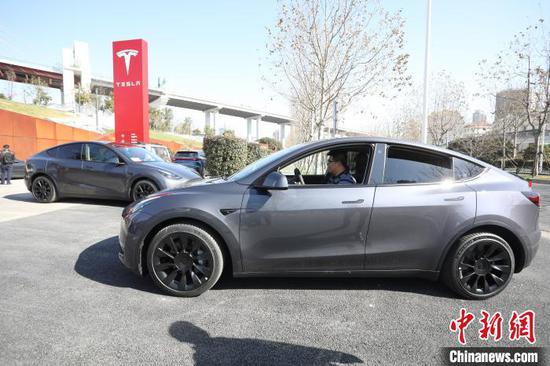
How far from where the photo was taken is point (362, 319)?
2.76 metres

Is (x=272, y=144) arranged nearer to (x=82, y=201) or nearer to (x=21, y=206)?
(x=82, y=201)

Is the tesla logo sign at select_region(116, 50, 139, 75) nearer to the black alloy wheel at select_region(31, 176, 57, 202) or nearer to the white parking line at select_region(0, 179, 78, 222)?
the white parking line at select_region(0, 179, 78, 222)

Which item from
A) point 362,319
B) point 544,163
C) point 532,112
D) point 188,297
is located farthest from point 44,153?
point 544,163

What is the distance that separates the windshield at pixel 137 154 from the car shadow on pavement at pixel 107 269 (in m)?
3.19

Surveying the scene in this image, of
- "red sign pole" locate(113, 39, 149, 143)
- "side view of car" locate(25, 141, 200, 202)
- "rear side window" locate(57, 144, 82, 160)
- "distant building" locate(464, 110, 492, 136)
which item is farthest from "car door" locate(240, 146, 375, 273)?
"distant building" locate(464, 110, 492, 136)

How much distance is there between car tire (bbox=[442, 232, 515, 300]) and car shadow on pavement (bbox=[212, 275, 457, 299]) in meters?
0.20

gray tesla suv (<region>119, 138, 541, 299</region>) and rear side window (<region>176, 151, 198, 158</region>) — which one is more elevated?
rear side window (<region>176, 151, 198, 158</region>)

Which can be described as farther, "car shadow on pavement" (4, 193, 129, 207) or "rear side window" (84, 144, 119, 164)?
"car shadow on pavement" (4, 193, 129, 207)

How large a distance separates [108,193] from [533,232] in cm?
741

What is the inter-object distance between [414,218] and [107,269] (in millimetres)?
3327

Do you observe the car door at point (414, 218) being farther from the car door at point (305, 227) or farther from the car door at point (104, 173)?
the car door at point (104, 173)

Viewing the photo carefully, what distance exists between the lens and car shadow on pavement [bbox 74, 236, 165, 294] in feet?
10.9

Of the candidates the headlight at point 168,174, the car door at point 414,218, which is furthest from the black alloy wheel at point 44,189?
the car door at point 414,218

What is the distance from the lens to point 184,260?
10.2 ft
